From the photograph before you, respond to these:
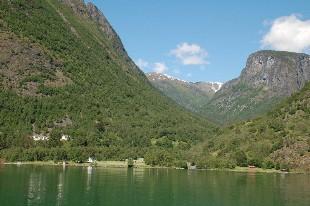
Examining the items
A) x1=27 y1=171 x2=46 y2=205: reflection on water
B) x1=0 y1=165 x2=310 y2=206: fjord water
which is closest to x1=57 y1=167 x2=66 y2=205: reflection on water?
x1=0 y1=165 x2=310 y2=206: fjord water

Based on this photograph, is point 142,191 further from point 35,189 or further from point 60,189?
point 35,189

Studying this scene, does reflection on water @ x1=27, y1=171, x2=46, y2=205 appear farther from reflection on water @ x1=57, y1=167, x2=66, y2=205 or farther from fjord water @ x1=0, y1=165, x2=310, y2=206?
reflection on water @ x1=57, y1=167, x2=66, y2=205

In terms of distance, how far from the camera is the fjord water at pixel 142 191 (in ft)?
409

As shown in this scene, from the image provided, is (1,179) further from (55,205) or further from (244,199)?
(244,199)

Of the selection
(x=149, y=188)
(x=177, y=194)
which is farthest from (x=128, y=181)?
(x=177, y=194)

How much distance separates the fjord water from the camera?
124750 millimetres

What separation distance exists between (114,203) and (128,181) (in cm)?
5138

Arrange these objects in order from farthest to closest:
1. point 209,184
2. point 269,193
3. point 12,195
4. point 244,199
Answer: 1. point 209,184
2. point 269,193
3. point 244,199
4. point 12,195

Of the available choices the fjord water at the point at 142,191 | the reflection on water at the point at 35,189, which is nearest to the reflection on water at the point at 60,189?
the fjord water at the point at 142,191

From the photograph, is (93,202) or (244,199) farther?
(244,199)

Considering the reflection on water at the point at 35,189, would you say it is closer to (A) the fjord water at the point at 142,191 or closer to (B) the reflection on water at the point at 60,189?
(A) the fjord water at the point at 142,191

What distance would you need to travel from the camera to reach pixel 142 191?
481ft

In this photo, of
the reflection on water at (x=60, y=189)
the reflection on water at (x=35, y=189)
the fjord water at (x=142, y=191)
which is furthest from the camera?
the fjord water at (x=142, y=191)

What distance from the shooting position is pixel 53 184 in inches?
6097
